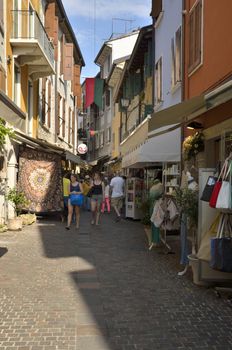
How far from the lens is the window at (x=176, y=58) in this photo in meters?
13.6

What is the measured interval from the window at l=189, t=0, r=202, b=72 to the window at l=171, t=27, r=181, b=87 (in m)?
1.43

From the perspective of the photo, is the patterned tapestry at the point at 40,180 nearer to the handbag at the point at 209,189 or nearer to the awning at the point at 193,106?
the awning at the point at 193,106

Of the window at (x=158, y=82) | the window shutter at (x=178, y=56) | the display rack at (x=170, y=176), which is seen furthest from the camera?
the window at (x=158, y=82)

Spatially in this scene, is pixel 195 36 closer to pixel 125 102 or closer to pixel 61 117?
pixel 125 102

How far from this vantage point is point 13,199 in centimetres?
1448

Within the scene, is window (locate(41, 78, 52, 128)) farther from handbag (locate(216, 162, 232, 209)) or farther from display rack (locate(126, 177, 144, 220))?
handbag (locate(216, 162, 232, 209))

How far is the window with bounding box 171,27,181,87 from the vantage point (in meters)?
13.6

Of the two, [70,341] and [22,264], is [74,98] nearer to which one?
[22,264]

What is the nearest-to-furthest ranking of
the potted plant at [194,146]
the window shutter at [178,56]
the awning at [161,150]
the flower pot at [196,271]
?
1. the flower pot at [196,271]
2. the potted plant at [194,146]
3. the awning at [161,150]
4. the window shutter at [178,56]

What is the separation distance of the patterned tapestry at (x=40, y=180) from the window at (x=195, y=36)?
712 centimetres

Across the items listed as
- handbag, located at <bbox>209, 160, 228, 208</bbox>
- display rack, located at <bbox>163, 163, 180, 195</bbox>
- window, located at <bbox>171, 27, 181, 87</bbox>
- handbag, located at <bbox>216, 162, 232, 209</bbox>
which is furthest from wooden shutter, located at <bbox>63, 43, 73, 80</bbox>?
handbag, located at <bbox>216, 162, 232, 209</bbox>

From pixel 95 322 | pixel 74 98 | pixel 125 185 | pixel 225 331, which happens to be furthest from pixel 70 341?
pixel 74 98

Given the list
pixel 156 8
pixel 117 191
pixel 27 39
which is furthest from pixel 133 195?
pixel 156 8

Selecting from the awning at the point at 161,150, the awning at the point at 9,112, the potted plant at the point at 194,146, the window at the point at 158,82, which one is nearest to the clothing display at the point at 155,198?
the potted plant at the point at 194,146
